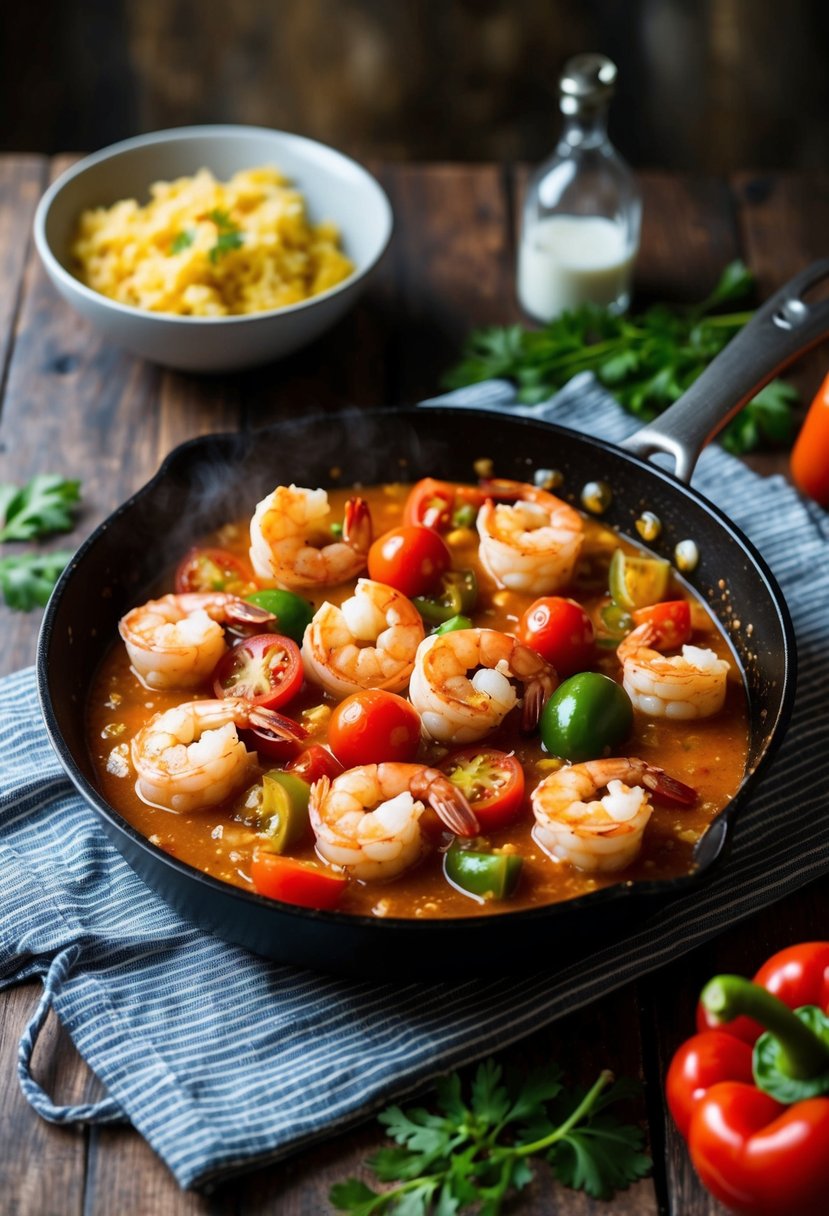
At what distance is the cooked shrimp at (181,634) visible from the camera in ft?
11.3

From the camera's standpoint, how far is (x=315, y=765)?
324 cm

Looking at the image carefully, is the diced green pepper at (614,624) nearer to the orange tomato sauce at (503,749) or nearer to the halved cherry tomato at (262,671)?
the orange tomato sauce at (503,749)

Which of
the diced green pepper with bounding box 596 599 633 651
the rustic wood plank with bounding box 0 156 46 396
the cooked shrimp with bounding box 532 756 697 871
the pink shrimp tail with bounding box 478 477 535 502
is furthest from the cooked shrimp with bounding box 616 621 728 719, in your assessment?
the rustic wood plank with bounding box 0 156 46 396

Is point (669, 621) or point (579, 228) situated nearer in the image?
point (669, 621)

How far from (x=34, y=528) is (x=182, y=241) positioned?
44.5 inches

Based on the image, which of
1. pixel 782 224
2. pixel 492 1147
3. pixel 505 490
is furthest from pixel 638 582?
pixel 782 224

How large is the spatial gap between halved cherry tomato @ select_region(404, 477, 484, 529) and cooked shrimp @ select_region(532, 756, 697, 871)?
1.08 m

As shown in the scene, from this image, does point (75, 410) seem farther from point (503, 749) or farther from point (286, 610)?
point (503, 749)

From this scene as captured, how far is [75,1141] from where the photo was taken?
111 inches

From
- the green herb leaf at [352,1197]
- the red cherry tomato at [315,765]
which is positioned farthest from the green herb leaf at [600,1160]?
the red cherry tomato at [315,765]

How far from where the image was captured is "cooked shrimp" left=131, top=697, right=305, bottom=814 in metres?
3.12

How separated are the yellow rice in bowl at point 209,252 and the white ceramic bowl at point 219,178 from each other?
0.10 meters

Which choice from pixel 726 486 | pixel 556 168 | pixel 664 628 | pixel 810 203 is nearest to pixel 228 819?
pixel 664 628

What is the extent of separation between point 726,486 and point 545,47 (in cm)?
594
